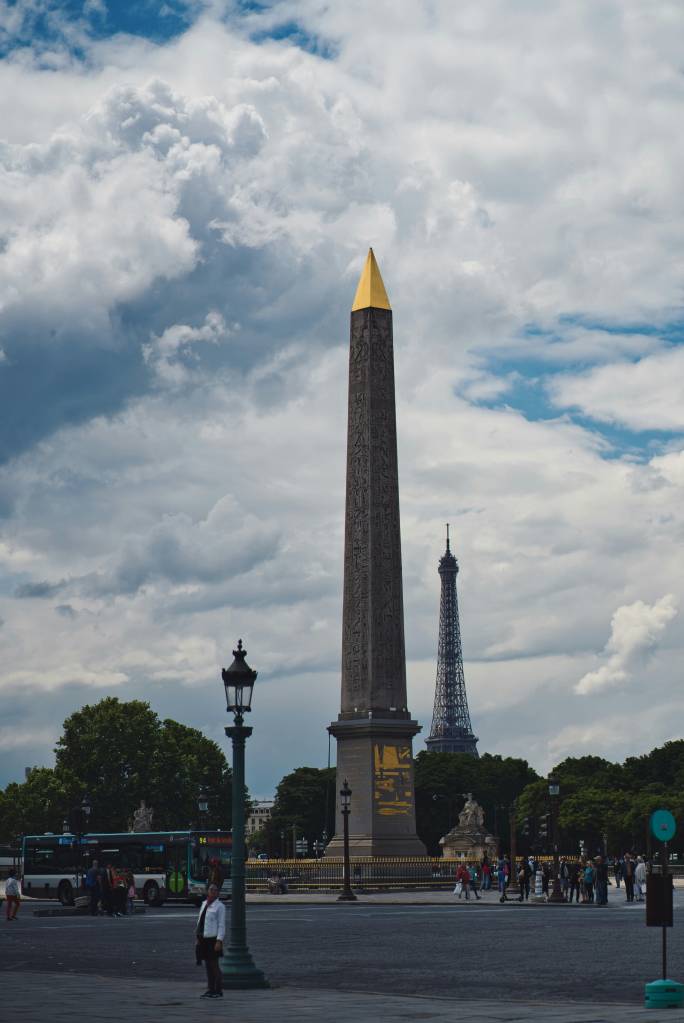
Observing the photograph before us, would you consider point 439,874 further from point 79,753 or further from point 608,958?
point 79,753

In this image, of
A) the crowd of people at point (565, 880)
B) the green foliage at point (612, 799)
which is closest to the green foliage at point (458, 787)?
the green foliage at point (612, 799)

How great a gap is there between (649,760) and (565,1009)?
12189 centimetres

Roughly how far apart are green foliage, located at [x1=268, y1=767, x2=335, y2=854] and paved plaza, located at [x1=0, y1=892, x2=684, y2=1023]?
86.9 metres

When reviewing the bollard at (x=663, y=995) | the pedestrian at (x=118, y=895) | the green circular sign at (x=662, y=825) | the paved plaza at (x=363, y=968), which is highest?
the green circular sign at (x=662, y=825)

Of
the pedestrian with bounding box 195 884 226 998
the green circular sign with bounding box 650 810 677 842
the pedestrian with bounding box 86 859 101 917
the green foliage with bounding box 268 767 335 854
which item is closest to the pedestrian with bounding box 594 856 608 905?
the pedestrian with bounding box 86 859 101 917

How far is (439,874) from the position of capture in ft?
200

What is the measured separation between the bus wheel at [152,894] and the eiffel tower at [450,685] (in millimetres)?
108319

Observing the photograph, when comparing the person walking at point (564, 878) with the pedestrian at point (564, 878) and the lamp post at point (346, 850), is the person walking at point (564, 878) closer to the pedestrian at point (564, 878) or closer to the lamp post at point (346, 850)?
the pedestrian at point (564, 878)

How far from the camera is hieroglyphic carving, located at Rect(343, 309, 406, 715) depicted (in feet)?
182

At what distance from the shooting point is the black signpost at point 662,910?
16.7 metres

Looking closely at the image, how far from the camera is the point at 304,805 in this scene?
425 ft

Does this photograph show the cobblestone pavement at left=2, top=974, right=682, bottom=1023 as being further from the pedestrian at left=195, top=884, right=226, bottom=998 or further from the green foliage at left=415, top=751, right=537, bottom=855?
the green foliage at left=415, top=751, right=537, bottom=855

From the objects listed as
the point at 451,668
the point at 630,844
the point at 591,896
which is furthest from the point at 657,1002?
the point at 451,668

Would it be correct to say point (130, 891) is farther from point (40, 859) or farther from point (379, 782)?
point (40, 859)
